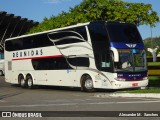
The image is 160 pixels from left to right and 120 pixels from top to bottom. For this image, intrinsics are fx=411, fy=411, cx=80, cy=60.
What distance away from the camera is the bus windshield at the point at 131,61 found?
21031 mm

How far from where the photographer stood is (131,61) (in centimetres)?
2136

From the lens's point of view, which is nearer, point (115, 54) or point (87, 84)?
point (115, 54)

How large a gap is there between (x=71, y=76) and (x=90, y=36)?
3.06 m

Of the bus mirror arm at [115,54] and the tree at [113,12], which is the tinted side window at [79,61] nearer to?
the bus mirror arm at [115,54]

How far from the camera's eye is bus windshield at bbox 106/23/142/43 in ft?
69.7

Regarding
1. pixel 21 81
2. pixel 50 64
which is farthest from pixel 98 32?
pixel 21 81

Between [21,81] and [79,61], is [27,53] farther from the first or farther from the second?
[79,61]

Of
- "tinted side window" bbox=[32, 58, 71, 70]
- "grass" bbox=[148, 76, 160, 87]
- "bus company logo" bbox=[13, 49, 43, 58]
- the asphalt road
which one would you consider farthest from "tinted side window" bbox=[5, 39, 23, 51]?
the asphalt road

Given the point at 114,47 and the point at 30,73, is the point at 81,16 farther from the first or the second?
the point at 114,47

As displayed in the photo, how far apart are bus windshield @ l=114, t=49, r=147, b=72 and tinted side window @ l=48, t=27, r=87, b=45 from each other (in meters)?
2.48

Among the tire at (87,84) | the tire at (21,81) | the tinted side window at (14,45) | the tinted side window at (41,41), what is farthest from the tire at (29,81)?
the tire at (87,84)

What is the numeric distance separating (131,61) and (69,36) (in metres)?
4.27

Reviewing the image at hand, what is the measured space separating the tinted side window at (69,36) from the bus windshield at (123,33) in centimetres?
168

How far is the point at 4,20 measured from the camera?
70.0 metres
